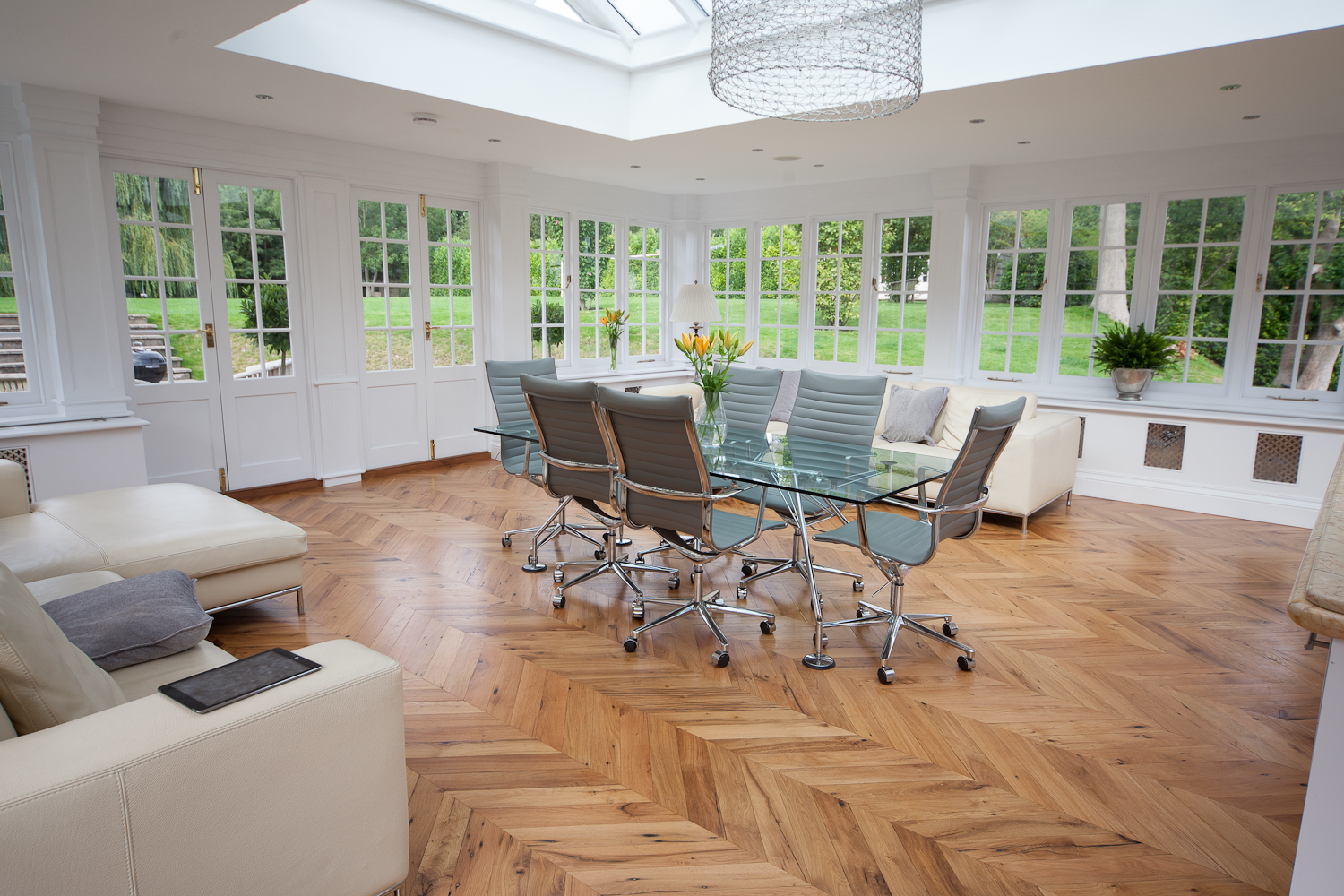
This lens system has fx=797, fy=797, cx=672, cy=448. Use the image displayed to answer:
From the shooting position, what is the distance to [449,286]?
6551 mm

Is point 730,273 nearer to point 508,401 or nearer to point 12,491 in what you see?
point 508,401

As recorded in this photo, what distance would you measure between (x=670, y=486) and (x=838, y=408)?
4.72 ft

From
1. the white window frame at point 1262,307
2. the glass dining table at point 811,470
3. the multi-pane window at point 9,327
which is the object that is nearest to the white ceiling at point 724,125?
the white window frame at point 1262,307

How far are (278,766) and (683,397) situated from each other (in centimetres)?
165

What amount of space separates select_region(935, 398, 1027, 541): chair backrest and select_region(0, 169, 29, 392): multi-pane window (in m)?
4.96

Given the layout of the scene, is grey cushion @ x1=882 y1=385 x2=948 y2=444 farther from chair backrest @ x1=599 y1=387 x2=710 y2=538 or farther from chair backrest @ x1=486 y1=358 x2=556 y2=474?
chair backrest @ x1=599 y1=387 x2=710 y2=538

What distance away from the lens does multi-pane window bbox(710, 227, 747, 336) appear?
812cm

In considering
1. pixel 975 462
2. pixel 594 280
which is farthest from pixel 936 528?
pixel 594 280

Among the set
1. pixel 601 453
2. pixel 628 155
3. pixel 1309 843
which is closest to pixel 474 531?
pixel 601 453

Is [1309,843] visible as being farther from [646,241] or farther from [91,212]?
[646,241]

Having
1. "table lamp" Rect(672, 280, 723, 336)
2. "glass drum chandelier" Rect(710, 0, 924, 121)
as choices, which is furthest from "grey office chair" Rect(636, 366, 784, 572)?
"glass drum chandelier" Rect(710, 0, 924, 121)

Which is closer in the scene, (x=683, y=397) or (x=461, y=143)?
(x=683, y=397)

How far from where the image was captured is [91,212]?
175 inches

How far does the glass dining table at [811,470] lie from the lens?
293cm
